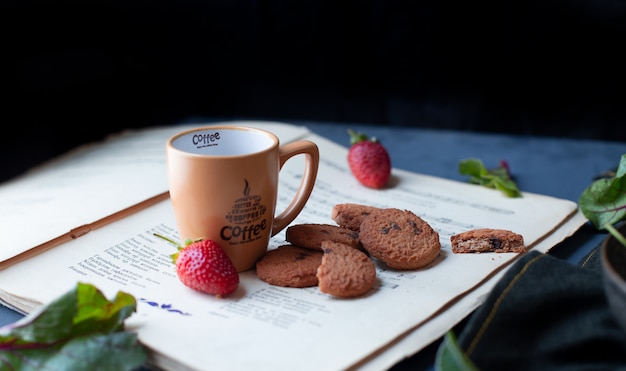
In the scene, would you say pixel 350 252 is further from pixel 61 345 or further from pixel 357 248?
pixel 61 345

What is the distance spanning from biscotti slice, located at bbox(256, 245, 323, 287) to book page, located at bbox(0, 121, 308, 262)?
0.72 ft

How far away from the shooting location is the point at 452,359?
463 millimetres

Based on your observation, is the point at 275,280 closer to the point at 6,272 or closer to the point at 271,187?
the point at 271,187

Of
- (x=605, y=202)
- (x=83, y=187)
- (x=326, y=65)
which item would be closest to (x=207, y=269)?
(x=83, y=187)

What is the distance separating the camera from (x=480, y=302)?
597 mm

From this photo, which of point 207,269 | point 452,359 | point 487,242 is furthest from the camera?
point 487,242

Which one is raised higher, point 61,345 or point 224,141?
point 224,141

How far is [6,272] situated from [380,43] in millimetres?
852

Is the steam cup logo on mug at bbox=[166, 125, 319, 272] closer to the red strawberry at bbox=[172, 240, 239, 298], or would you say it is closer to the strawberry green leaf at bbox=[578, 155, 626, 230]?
the red strawberry at bbox=[172, 240, 239, 298]

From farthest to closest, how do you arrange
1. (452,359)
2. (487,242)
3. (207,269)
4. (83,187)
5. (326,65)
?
1. (326,65)
2. (83,187)
3. (487,242)
4. (207,269)
5. (452,359)

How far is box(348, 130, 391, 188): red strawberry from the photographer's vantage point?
88cm

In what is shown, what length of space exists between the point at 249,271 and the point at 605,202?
1.32 ft

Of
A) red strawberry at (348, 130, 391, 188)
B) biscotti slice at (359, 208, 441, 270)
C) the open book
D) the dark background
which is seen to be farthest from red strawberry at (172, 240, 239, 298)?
the dark background

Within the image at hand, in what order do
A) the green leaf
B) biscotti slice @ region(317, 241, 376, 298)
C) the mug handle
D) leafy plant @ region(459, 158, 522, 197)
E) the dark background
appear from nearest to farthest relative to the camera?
the green leaf < biscotti slice @ region(317, 241, 376, 298) < the mug handle < leafy plant @ region(459, 158, 522, 197) < the dark background
